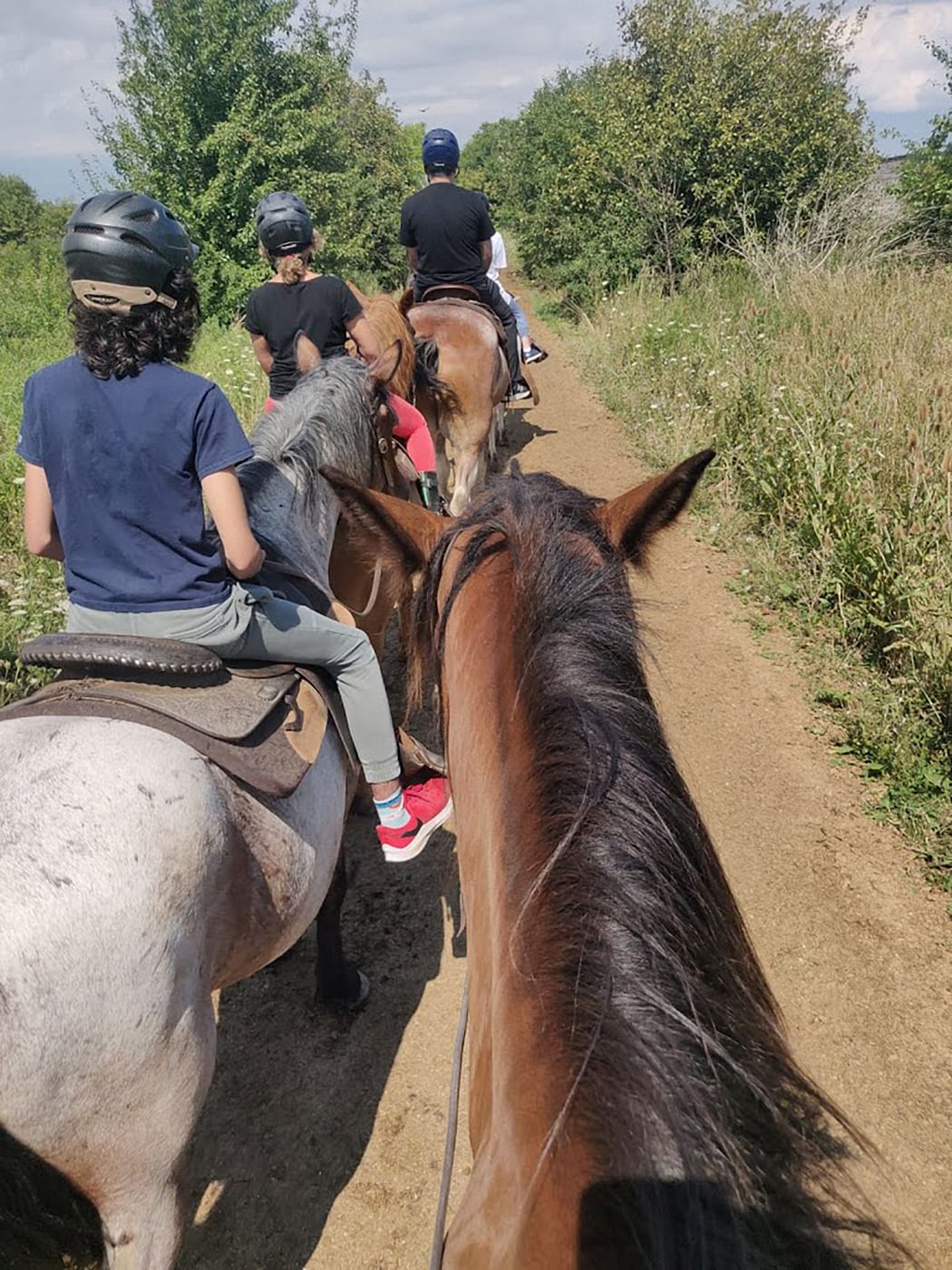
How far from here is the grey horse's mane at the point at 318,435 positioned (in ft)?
10.9

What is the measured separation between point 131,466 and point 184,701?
0.66 m

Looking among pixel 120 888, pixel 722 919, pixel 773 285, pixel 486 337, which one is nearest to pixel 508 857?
pixel 722 919

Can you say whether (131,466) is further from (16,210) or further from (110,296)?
(16,210)

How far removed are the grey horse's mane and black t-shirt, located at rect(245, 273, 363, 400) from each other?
0.34 meters

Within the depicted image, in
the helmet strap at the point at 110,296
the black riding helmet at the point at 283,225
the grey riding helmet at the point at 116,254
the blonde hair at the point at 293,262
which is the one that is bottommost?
the helmet strap at the point at 110,296

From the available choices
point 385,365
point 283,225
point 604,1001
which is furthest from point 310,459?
point 604,1001

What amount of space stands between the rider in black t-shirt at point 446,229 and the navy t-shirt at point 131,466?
18.2ft

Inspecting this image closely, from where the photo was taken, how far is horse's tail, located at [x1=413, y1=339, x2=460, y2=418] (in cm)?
636

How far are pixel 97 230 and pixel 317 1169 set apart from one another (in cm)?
313

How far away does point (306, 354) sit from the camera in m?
4.25

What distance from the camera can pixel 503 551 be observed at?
1.72 metres

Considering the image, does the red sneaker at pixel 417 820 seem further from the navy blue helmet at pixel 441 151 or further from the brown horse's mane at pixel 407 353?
the navy blue helmet at pixel 441 151

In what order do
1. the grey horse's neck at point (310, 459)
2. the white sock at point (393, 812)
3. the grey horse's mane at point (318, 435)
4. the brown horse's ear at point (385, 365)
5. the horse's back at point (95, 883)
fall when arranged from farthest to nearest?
1. the brown horse's ear at point (385, 365)
2. the grey horse's mane at point (318, 435)
3. the grey horse's neck at point (310, 459)
4. the white sock at point (393, 812)
5. the horse's back at point (95, 883)

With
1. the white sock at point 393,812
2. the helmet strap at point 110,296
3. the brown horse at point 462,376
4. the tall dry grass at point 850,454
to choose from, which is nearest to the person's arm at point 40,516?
the helmet strap at point 110,296
